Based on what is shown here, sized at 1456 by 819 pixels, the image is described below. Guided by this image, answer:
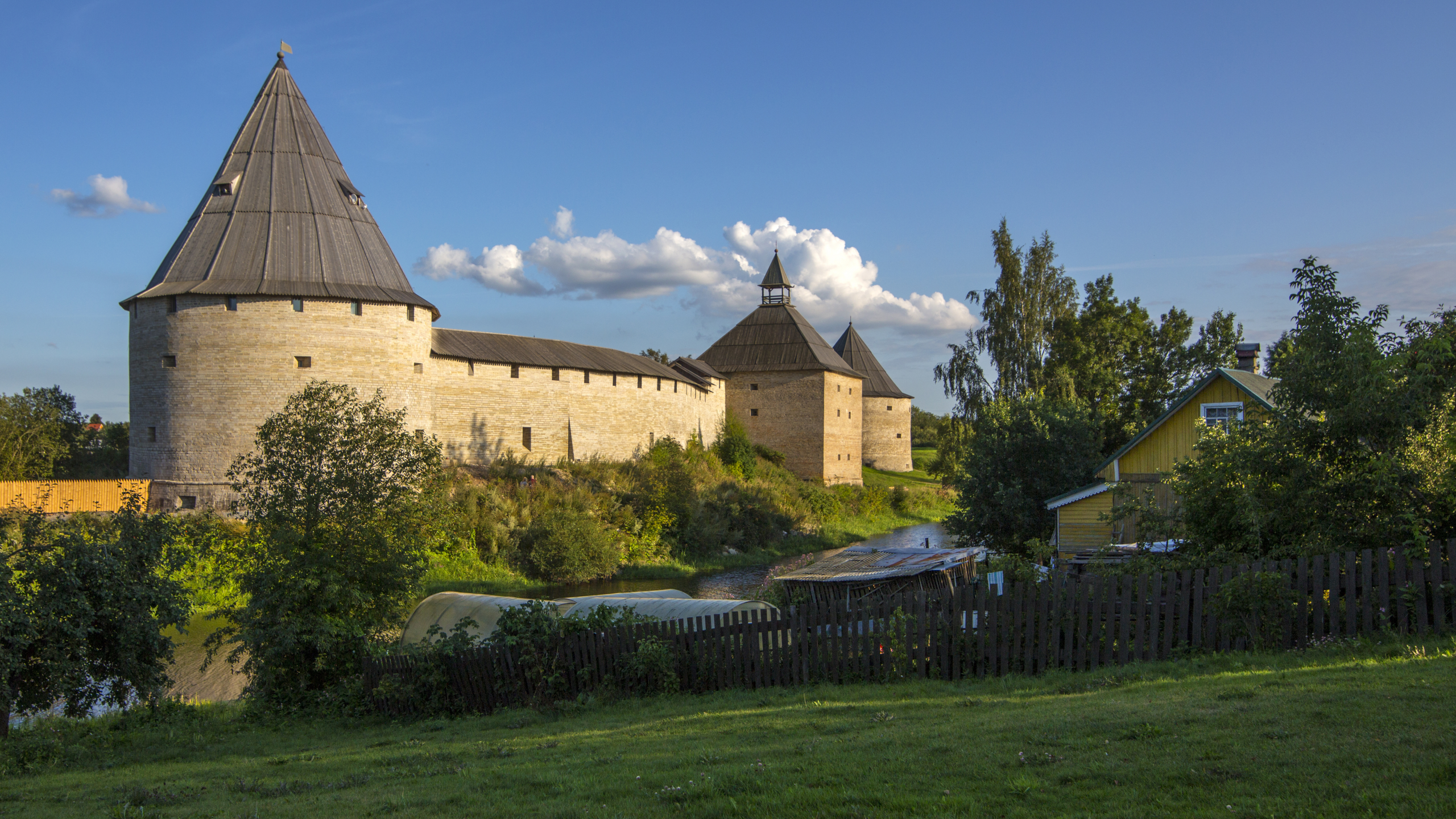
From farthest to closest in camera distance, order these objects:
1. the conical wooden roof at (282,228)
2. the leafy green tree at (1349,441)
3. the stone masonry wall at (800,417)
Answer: the stone masonry wall at (800,417) < the conical wooden roof at (282,228) < the leafy green tree at (1349,441)

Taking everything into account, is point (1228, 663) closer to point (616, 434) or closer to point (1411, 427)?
point (1411, 427)

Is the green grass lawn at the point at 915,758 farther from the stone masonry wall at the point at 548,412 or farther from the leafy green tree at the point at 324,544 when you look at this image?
the stone masonry wall at the point at 548,412

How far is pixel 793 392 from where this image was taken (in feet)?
140

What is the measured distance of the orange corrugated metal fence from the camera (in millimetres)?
22188

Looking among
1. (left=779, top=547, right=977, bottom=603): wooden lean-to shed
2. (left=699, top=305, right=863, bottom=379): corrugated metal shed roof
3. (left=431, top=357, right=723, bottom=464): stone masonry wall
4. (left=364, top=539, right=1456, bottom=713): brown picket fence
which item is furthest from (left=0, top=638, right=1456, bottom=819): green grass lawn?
(left=699, top=305, right=863, bottom=379): corrugated metal shed roof

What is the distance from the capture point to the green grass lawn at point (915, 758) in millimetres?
3941

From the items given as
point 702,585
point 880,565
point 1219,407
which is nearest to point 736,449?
point 702,585

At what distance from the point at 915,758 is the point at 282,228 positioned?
26.7 metres

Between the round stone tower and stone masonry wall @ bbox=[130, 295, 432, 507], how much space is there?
1.4 inches

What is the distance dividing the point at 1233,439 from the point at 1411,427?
2.61 meters

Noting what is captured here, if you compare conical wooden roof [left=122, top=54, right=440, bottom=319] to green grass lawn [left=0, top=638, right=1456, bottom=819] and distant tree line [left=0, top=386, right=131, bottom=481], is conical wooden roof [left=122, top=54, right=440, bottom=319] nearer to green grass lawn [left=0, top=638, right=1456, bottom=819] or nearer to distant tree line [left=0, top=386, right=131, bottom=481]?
distant tree line [left=0, top=386, right=131, bottom=481]

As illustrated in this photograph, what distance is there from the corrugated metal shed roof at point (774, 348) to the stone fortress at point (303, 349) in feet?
27.3

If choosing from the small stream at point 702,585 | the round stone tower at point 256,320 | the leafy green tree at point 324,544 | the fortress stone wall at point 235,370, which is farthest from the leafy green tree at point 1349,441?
the round stone tower at point 256,320

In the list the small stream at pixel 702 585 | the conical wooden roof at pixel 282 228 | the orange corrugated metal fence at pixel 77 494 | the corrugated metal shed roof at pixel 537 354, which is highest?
the conical wooden roof at pixel 282 228
